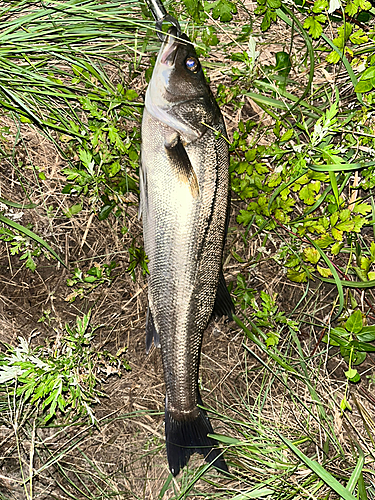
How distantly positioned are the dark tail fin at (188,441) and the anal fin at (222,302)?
0.61 m

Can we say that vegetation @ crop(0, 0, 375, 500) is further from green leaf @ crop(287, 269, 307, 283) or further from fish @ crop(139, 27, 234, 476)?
fish @ crop(139, 27, 234, 476)

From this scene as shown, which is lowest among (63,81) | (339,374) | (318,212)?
(339,374)

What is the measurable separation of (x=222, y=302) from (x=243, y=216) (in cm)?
64

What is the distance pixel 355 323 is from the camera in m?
3.04

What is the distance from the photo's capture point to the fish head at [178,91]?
261 cm

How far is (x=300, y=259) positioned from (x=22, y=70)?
2.32 meters

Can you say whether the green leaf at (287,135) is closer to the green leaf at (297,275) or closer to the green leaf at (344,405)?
the green leaf at (297,275)

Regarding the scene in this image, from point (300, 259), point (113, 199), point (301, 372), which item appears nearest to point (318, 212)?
point (300, 259)

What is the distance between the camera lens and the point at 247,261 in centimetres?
322

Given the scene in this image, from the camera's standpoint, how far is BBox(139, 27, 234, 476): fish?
8.57 feet

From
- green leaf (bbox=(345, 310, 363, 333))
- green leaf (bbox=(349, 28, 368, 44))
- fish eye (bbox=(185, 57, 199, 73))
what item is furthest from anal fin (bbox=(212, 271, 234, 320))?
green leaf (bbox=(349, 28, 368, 44))

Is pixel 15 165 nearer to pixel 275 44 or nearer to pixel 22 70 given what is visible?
pixel 22 70

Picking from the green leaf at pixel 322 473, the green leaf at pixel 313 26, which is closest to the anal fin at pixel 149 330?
the green leaf at pixel 322 473

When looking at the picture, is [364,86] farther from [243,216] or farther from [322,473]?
[322,473]
